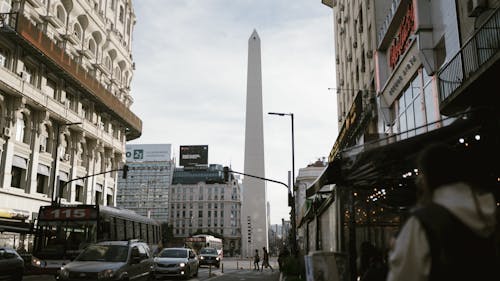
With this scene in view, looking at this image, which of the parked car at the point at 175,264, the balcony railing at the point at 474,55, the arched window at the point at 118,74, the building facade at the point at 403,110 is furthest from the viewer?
the arched window at the point at 118,74

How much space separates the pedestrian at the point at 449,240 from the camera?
222 cm

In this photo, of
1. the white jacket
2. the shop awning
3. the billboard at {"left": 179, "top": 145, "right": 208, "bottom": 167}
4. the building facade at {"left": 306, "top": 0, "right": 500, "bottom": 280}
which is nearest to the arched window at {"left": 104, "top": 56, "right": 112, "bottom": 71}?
the building facade at {"left": 306, "top": 0, "right": 500, "bottom": 280}

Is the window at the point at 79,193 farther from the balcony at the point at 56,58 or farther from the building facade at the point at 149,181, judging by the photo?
the building facade at the point at 149,181

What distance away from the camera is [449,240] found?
222 cm

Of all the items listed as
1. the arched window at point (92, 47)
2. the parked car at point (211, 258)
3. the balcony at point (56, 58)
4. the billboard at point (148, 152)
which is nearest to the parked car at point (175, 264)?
the parked car at point (211, 258)

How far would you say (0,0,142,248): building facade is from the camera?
35188 millimetres

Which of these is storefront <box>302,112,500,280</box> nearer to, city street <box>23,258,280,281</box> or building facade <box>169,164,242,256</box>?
city street <box>23,258,280,281</box>

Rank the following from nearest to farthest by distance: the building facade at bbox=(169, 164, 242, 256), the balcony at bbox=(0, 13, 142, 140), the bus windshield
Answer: the bus windshield, the balcony at bbox=(0, 13, 142, 140), the building facade at bbox=(169, 164, 242, 256)

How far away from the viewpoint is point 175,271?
20.7 m

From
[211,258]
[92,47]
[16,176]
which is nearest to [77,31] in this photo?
[92,47]

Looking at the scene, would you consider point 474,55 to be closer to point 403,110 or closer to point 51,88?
point 403,110

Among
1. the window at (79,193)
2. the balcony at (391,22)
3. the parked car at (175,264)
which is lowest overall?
the parked car at (175,264)

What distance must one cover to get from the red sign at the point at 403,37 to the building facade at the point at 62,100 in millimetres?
25995

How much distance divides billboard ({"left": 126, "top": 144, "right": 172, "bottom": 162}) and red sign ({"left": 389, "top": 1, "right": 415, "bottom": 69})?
138873 mm
